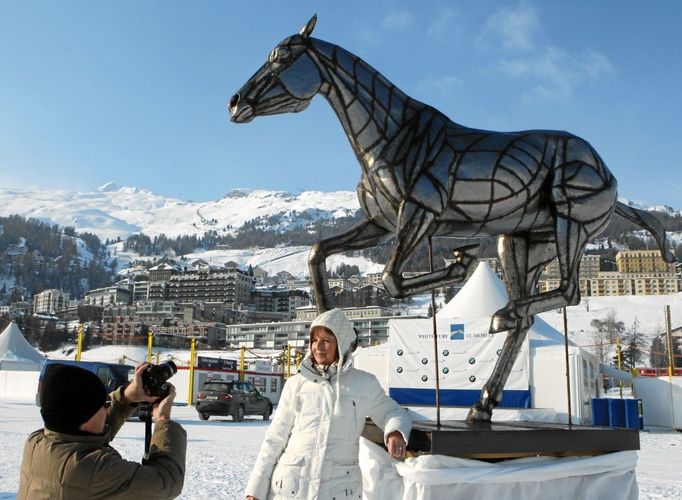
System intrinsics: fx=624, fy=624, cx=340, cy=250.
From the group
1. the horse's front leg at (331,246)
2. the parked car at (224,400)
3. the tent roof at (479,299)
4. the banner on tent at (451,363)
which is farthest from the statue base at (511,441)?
the parked car at (224,400)

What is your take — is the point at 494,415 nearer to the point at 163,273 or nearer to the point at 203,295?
the point at 203,295

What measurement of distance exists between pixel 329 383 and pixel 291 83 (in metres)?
1.74

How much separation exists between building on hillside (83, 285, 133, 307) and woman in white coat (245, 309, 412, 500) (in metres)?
154

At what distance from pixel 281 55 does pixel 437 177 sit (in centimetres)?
115

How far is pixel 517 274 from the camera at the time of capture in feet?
13.5

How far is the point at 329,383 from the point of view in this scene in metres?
3.04

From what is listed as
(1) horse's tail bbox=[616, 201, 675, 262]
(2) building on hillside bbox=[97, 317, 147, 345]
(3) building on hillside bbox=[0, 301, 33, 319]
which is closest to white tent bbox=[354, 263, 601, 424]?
(1) horse's tail bbox=[616, 201, 675, 262]

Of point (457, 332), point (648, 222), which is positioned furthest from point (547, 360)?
point (648, 222)

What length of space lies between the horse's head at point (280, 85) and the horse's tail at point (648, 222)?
7.20 feet

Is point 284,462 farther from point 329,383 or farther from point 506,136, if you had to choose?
point 506,136

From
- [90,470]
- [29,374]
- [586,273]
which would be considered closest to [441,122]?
[90,470]

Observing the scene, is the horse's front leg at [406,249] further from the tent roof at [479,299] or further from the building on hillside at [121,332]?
the building on hillside at [121,332]

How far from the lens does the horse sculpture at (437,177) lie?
3576 mm

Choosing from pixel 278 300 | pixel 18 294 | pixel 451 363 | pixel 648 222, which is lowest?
pixel 451 363
